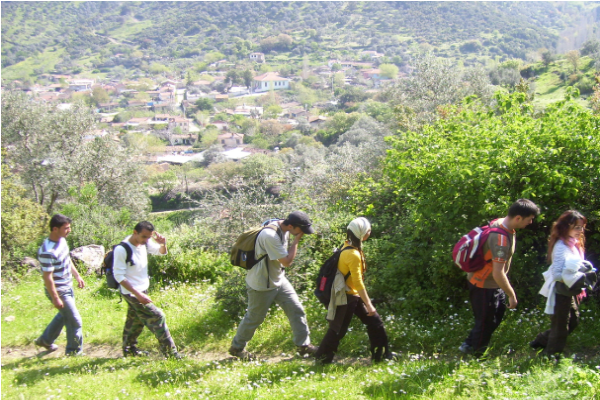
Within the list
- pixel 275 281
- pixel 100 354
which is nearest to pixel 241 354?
pixel 275 281

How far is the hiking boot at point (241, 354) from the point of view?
17.3ft

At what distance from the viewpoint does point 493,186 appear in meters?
5.39

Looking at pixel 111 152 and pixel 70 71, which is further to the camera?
pixel 70 71

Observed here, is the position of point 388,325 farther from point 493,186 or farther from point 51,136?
point 51,136

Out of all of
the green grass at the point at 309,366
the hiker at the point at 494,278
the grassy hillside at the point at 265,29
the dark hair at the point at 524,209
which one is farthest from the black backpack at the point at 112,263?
the grassy hillside at the point at 265,29

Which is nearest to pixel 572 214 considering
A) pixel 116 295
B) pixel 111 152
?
pixel 116 295

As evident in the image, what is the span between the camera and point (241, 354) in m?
5.35

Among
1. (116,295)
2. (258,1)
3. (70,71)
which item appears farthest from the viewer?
(258,1)

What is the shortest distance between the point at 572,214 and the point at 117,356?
525 centimetres

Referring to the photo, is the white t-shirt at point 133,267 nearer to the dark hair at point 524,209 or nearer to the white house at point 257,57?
Result: the dark hair at point 524,209

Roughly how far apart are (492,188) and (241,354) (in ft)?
11.3

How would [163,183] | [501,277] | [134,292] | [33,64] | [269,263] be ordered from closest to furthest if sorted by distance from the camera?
[501,277], [269,263], [134,292], [163,183], [33,64]

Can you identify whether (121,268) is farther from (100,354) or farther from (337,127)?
(337,127)

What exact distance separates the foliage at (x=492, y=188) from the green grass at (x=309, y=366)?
446mm
